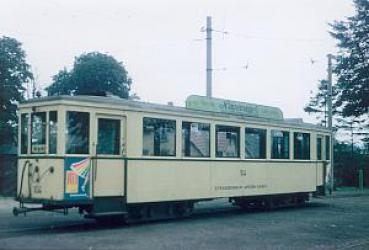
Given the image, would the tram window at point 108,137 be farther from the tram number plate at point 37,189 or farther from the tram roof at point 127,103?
the tram number plate at point 37,189

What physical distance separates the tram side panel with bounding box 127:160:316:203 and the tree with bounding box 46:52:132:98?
27399mm

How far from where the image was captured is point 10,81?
120ft

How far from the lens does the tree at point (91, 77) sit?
46969mm

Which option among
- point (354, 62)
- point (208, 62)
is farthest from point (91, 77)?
point (208, 62)

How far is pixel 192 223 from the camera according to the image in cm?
1583

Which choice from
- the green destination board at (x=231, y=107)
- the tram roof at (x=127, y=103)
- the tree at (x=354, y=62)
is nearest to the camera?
the tram roof at (x=127, y=103)

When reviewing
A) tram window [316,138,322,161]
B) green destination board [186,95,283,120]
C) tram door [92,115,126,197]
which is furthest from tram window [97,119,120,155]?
tram window [316,138,322,161]

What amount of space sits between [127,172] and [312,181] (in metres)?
9.75

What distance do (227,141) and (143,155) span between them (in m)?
3.65

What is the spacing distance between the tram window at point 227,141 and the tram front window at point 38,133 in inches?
214

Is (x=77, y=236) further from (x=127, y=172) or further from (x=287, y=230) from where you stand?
(x=287, y=230)

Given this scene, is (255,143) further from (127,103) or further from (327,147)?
(127,103)

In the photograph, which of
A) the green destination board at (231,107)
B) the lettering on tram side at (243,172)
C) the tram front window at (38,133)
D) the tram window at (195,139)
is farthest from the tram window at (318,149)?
the tram front window at (38,133)

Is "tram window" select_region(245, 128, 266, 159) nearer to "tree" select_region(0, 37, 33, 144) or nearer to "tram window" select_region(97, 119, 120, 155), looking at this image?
"tram window" select_region(97, 119, 120, 155)
